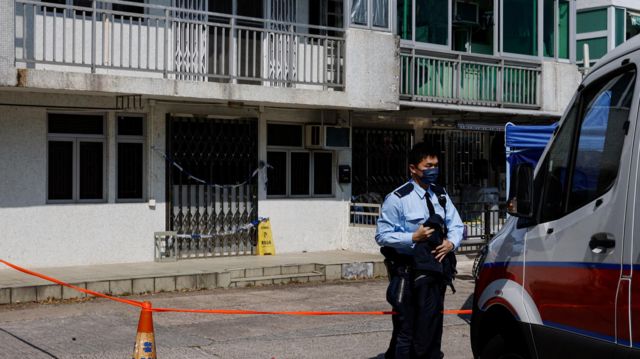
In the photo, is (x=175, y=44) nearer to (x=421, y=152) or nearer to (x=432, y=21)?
(x=432, y=21)

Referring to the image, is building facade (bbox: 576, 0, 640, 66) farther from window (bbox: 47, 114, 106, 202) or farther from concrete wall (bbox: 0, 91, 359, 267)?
window (bbox: 47, 114, 106, 202)

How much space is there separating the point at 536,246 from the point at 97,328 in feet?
20.7

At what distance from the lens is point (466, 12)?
19.6 m

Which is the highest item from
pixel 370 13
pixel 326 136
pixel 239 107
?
pixel 370 13

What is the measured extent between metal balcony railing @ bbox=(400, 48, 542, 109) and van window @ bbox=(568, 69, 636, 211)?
12266mm

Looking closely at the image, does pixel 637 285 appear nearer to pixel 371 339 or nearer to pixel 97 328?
pixel 371 339

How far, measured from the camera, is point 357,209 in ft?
59.5

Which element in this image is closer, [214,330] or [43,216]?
[214,330]

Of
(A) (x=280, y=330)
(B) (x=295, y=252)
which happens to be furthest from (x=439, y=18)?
(A) (x=280, y=330)

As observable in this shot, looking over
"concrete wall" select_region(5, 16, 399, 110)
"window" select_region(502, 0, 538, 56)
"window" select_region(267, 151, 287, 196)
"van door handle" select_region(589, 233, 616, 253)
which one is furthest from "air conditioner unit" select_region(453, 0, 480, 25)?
"van door handle" select_region(589, 233, 616, 253)

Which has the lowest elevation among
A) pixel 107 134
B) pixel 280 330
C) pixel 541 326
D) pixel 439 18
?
pixel 280 330

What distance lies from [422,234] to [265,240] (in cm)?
1030

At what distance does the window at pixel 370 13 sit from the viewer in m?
17.0

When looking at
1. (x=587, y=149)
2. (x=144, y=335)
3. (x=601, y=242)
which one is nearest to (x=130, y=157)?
(x=144, y=335)
